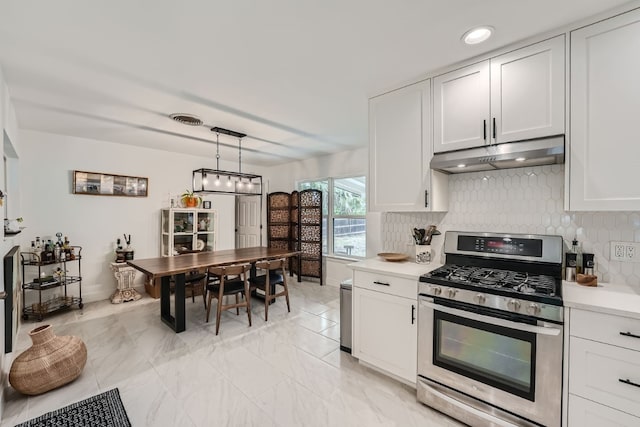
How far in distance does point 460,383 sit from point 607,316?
90 centimetres

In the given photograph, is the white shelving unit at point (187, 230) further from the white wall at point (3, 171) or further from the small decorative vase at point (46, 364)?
the small decorative vase at point (46, 364)

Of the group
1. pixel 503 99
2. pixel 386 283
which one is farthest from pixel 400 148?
pixel 386 283

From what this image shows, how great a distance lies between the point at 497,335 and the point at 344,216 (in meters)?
3.66

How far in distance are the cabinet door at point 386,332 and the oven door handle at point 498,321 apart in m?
0.20

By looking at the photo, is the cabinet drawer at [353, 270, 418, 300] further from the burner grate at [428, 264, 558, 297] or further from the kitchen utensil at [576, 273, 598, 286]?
the kitchen utensil at [576, 273, 598, 286]

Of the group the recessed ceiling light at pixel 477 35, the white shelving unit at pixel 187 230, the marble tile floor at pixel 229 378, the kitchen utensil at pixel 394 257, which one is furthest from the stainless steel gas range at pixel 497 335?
the white shelving unit at pixel 187 230

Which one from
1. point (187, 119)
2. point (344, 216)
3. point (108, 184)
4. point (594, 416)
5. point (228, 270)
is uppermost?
point (187, 119)

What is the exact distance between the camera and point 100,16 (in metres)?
1.60

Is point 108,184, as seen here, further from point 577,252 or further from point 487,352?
point 577,252

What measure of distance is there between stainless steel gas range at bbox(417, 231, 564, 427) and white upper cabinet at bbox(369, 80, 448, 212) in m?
0.60

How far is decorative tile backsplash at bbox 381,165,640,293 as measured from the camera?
1840 millimetres

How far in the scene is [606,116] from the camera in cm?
162

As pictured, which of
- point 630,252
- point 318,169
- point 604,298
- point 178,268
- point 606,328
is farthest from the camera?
point 318,169

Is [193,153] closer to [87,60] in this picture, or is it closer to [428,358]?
[87,60]
